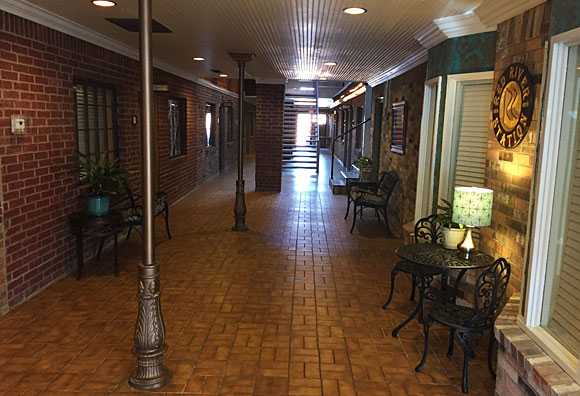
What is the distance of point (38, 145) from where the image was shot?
4.27 m

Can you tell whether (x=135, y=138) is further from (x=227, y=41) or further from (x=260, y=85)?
(x=260, y=85)

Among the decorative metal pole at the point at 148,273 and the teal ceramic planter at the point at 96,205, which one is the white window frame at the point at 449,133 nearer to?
the decorative metal pole at the point at 148,273

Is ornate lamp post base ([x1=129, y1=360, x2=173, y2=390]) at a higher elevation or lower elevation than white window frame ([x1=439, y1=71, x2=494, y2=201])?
lower

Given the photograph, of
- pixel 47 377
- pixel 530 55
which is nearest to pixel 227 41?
pixel 530 55

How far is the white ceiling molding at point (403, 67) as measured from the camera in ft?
19.4

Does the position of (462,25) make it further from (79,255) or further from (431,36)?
(79,255)

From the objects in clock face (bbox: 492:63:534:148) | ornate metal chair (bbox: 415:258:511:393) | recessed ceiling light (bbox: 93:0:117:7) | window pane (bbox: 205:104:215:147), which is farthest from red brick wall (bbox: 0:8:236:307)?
window pane (bbox: 205:104:215:147)

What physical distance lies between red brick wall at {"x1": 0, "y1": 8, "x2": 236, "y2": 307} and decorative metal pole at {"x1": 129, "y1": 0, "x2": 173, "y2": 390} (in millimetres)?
1772

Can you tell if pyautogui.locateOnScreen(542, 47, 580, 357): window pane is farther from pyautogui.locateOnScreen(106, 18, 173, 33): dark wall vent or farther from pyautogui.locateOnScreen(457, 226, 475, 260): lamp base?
pyautogui.locateOnScreen(106, 18, 173, 33): dark wall vent

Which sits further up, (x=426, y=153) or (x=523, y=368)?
(x=426, y=153)

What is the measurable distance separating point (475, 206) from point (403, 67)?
409cm

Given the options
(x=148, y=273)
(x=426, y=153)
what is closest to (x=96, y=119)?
(x=148, y=273)

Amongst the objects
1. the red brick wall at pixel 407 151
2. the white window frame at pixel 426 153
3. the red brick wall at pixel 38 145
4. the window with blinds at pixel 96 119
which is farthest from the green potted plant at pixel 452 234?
the window with blinds at pixel 96 119

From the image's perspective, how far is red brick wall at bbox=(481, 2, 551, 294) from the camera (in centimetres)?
304
